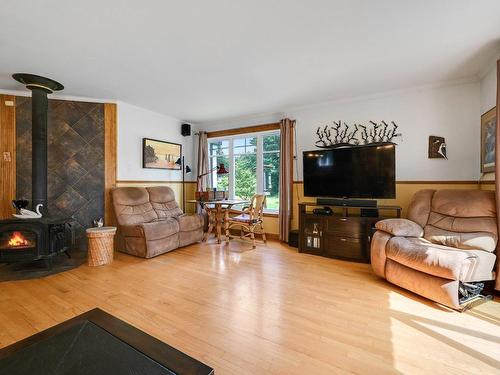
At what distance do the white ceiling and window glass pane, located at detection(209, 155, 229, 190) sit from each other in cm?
201

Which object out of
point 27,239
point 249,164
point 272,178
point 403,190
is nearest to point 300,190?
point 272,178

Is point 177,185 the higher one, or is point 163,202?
point 177,185

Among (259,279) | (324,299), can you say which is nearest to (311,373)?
(324,299)

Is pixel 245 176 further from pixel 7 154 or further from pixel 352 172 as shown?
pixel 7 154

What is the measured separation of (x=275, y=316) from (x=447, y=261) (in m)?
1.55

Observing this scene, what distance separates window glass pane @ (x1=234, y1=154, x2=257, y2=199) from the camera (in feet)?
16.3

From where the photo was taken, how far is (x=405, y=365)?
1.42m

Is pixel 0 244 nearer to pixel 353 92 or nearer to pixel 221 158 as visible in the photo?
pixel 221 158

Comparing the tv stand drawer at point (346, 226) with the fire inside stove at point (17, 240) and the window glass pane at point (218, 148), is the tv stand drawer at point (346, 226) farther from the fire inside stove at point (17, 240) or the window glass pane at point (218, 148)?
the fire inside stove at point (17, 240)

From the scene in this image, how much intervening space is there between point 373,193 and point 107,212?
4226 millimetres

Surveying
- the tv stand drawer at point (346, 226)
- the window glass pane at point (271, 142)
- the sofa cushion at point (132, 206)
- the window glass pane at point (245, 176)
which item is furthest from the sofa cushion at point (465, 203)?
the sofa cushion at point (132, 206)

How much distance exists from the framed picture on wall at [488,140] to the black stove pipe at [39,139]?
5412mm

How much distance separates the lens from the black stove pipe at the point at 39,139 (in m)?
3.06

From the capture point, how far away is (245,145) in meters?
5.07
